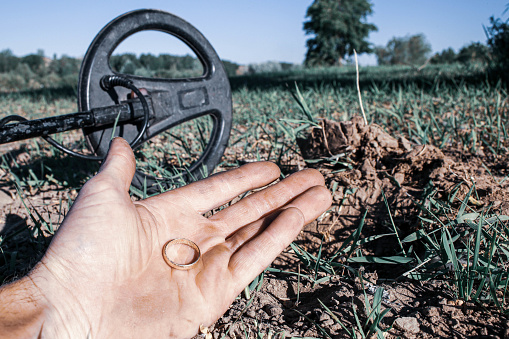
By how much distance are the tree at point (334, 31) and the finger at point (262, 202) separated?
35702mm

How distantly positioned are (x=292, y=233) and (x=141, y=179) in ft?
3.51

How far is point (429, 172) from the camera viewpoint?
1887mm

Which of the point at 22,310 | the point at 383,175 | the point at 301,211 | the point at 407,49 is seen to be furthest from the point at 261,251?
the point at 407,49

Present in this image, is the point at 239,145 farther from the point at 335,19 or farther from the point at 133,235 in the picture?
the point at 335,19

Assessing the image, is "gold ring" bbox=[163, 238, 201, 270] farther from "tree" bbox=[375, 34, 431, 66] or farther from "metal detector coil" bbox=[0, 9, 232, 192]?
"tree" bbox=[375, 34, 431, 66]

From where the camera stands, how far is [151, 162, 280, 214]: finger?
1.54m

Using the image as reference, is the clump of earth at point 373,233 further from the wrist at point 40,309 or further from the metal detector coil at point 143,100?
the metal detector coil at point 143,100

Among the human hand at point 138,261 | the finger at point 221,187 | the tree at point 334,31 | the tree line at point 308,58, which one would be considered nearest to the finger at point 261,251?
the human hand at point 138,261

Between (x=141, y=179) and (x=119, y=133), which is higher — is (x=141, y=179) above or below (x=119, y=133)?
below

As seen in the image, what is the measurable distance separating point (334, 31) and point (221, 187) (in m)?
38.1

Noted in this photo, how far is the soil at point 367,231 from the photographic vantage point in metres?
1.12

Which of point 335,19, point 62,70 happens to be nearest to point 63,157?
point 62,70

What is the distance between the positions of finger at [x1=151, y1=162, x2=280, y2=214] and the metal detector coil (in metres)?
0.41

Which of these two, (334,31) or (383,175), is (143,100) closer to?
(383,175)
